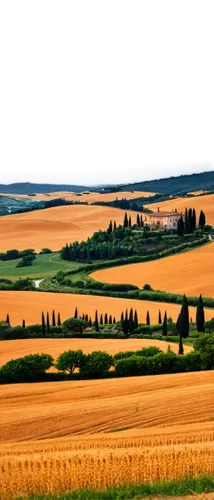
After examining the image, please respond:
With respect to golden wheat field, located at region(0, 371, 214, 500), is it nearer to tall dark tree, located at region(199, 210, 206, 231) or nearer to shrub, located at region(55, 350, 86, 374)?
shrub, located at region(55, 350, 86, 374)

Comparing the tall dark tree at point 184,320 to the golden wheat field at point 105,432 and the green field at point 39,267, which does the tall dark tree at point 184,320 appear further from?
the green field at point 39,267

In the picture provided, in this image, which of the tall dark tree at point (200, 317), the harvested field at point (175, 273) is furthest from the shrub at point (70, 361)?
the tall dark tree at point (200, 317)

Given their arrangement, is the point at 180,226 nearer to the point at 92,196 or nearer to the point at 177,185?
the point at 177,185

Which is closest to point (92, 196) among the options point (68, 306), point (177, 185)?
point (177, 185)

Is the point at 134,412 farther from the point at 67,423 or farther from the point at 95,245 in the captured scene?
the point at 95,245

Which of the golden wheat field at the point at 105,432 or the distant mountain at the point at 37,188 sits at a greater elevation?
the distant mountain at the point at 37,188

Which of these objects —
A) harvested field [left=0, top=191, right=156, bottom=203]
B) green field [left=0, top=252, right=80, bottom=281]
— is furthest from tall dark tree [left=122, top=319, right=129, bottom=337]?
harvested field [left=0, top=191, right=156, bottom=203]

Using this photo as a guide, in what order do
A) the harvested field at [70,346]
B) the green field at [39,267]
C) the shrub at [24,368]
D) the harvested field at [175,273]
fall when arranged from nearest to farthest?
the shrub at [24,368]
the harvested field at [70,346]
the harvested field at [175,273]
the green field at [39,267]

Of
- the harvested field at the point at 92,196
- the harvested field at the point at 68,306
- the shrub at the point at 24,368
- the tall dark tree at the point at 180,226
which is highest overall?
the harvested field at the point at 92,196
